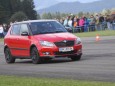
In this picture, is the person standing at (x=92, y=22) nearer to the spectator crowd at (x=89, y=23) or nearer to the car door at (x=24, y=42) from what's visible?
the spectator crowd at (x=89, y=23)

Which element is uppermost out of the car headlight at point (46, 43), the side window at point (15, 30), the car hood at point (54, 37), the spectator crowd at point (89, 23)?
the side window at point (15, 30)

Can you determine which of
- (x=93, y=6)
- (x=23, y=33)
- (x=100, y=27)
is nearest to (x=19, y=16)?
(x=100, y=27)

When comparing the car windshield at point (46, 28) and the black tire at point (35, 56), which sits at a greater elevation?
the car windshield at point (46, 28)

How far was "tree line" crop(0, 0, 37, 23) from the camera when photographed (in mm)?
90081

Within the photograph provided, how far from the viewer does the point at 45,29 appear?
2000cm

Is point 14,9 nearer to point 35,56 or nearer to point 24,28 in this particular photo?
point 24,28

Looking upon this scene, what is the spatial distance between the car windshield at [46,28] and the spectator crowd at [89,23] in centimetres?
2596

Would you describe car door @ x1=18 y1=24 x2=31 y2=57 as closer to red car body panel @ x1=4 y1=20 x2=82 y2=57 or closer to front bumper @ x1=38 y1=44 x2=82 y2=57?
red car body panel @ x1=4 y1=20 x2=82 y2=57

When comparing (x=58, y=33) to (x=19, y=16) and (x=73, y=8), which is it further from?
(x=73, y=8)

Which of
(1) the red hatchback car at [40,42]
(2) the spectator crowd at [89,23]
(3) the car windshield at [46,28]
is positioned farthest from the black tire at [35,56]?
(2) the spectator crowd at [89,23]

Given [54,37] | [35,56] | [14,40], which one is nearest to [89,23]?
[14,40]

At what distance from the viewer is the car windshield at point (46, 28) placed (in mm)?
19844

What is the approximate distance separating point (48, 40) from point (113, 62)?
277 centimetres

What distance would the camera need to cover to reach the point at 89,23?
46.3 m
